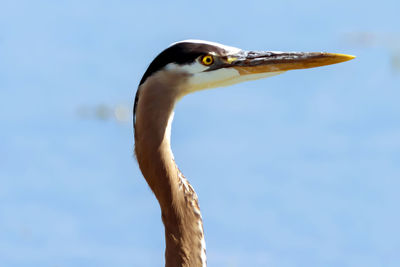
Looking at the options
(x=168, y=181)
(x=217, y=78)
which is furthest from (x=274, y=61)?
(x=168, y=181)

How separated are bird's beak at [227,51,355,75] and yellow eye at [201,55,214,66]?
12 cm

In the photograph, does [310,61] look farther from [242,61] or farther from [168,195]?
[168,195]

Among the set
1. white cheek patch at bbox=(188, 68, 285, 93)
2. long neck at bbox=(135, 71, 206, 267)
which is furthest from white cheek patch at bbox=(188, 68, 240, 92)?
long neck at bbox=(135, 71, 206, 267)

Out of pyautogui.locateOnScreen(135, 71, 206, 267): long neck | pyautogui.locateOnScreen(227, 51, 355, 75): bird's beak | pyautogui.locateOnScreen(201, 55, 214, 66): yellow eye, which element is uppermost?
pyautogui.locateOnScreen(227, 51, 355, 75): bird's beak

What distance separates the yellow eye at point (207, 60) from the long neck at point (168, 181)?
16cm

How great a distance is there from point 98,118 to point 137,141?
13.8 ft

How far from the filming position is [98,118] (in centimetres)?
845

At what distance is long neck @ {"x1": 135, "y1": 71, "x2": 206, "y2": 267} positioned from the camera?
4242 mm

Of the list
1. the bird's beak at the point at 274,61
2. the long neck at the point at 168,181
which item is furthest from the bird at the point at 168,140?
the bird's beak at the point at 274,61

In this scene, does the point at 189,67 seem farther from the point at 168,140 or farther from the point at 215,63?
the point at 168,140

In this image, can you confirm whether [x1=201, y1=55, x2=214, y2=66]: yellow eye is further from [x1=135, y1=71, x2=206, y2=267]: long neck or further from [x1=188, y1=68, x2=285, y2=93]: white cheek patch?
[x1=135, y1=71, x2=206, y2=267]: long neck

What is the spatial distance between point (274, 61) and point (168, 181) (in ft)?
2.30

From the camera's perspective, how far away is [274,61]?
4.54 meters

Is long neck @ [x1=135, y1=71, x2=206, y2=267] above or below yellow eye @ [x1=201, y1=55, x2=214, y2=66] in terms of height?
below
